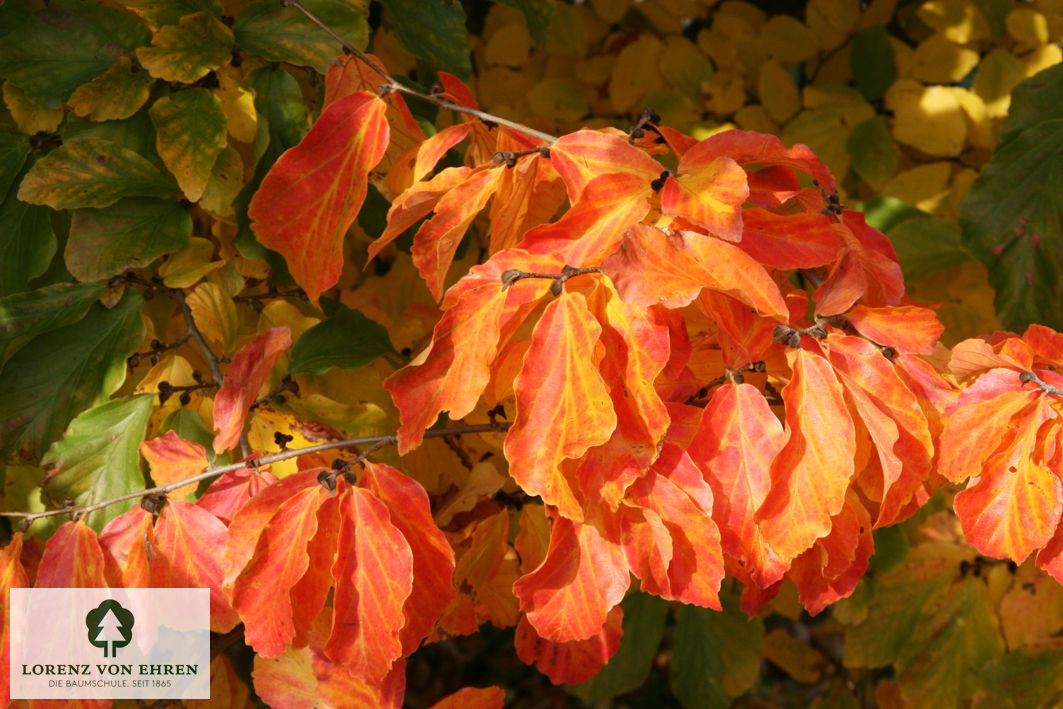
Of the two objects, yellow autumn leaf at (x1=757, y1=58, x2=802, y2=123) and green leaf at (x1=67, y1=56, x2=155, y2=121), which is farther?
yellow autumn leaf at (x1=757, y1=58, x2=802, y2=123)

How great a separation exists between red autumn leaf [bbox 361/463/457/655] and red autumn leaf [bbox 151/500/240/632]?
0.13 meters

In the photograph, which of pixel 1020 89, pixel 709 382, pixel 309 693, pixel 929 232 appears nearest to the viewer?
pixel 709 382

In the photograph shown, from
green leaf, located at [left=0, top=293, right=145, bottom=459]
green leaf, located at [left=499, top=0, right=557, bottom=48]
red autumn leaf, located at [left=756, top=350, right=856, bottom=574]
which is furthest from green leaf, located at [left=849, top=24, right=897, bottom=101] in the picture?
green leaf, located at [left=0, top=293, right=145, bottom=459]

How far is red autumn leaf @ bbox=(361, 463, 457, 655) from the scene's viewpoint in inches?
24.4

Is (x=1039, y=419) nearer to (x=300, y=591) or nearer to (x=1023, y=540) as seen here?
(x=1023, y=540)

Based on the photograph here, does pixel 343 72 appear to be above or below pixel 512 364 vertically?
above

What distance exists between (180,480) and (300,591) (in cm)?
16

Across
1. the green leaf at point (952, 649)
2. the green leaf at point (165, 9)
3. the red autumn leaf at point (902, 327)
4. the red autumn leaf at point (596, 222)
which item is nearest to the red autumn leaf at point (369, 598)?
the red autumn leaf at point (596, 222)

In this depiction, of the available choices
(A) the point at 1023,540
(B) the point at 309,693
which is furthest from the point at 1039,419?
(B) the point at 309,693

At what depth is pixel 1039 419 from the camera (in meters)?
0.55

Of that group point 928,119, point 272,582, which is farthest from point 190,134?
point 928,119

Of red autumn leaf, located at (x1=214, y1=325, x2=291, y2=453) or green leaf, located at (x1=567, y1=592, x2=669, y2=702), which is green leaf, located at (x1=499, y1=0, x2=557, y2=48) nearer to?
red autumn leaf, located at (x1=214, y1=325, x2=291, y2=453)

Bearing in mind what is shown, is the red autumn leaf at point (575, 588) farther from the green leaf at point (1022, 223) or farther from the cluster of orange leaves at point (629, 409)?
the green leaf at point (1022, 223)

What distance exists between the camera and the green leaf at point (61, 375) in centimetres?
79
